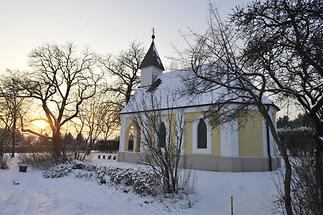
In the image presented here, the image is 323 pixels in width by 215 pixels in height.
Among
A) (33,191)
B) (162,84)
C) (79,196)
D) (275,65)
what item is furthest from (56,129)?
(275,65)

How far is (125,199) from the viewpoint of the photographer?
36.2 ft

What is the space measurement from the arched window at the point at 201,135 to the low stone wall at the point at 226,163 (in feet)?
2.70

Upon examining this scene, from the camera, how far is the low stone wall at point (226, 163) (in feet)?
57.7

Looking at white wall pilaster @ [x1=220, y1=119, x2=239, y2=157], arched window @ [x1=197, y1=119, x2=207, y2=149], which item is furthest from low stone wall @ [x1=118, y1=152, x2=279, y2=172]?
arched window @ [x1=197, y1=119, x2=207, y2=149]

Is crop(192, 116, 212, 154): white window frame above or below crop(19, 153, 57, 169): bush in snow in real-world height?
above

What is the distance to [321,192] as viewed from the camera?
6.18 meters

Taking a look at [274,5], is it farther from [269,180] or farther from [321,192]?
[269,180]

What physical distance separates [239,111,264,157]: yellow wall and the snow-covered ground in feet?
13.1

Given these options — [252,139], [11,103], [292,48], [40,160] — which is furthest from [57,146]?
[292,48]

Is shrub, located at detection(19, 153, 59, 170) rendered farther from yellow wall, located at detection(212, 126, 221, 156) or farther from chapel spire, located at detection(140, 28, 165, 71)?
chapel spire, located at detection(140, 28, 165, 71)

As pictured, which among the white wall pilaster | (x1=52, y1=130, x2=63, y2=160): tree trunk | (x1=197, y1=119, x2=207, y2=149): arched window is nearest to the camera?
the white wall pilaster

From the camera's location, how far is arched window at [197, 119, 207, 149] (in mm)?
19489

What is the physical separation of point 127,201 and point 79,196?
2.40 m

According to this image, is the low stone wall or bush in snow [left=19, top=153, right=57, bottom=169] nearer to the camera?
the low stone wall
